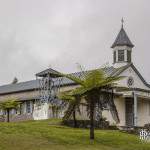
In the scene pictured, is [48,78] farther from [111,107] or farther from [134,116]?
[111,107]

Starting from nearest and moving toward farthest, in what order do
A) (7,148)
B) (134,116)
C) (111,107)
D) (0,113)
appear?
(7,148), (111,107), (134,116), (0,113)

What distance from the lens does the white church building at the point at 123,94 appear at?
5000cm

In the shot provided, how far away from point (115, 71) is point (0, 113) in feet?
56.6

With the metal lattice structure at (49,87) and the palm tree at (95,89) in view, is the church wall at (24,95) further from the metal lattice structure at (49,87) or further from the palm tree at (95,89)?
the palm tree at (95,89)

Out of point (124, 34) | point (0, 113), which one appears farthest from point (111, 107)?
point (0, 113)

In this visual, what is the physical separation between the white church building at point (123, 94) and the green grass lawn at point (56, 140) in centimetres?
1664

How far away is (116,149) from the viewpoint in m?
27.5

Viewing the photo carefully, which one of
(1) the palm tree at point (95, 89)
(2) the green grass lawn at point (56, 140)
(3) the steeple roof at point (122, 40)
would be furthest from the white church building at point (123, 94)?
(1) the palm tree at point (95, 89)

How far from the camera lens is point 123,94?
5066cm

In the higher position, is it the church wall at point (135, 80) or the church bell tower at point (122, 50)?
the church bell tower at point (122, 50)

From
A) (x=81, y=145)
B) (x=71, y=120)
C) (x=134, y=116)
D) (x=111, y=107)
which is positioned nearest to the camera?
(x=81, y=145)

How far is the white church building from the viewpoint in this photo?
50000mm

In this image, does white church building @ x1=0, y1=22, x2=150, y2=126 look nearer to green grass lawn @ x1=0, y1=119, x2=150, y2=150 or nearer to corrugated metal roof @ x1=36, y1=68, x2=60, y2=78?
corrugated metal roof @ x1=36, y1=68, x2=60, y2=78

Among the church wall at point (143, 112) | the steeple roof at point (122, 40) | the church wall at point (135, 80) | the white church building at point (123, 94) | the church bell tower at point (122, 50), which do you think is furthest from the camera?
the steeple roof at point (122, 40)
